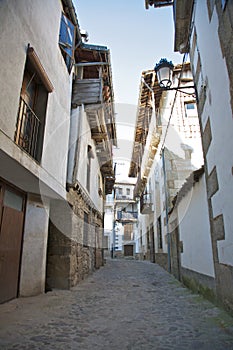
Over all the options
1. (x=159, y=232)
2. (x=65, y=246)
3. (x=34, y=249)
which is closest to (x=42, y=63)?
(x=34, y=249)

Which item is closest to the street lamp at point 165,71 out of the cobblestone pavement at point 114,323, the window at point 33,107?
the window at point 33,107

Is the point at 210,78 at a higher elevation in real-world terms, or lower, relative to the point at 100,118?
lower

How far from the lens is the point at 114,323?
10.2ft

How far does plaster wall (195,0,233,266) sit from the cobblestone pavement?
0.92 meters

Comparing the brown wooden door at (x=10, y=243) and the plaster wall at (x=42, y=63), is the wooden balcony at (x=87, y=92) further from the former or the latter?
the brown wooden door at (x=10, y=243)

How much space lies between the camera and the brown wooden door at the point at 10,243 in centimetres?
419

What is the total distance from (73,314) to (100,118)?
20.3 ft

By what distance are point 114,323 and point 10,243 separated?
8.32 feet

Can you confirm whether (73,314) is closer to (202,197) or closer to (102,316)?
(102,316)

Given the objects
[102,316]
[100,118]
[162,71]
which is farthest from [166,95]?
[102,316]

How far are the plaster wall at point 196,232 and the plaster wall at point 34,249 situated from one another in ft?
11.4

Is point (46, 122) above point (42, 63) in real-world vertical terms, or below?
below

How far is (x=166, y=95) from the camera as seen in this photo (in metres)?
10.5

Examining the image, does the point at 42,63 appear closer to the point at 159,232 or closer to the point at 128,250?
the point at 159,232
